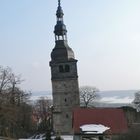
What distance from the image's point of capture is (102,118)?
135ft

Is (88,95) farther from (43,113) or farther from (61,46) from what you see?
(61,46)

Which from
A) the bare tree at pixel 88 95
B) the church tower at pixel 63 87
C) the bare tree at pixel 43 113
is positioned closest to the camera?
the church tower at pixel 63 87

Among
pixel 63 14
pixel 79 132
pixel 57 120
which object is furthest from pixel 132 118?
pixel 63 14

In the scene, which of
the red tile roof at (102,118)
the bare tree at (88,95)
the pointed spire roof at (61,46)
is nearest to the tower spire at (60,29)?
the pointed spire roof at (61,46)

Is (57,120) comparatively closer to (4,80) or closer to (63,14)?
(4,80)

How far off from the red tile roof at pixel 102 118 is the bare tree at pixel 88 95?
104 feet

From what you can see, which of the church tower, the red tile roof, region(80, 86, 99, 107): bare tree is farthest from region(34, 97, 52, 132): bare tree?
the red tile roof

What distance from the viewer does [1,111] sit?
4238 centimetres

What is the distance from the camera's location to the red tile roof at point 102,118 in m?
40.2

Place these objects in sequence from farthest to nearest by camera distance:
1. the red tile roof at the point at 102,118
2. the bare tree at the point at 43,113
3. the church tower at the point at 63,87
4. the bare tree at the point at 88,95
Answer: the bare tree at the point at 88,95, the bare tree at the point at 43,113, the church tower at the point at 63,87, the red tile roof at the point at 102,118

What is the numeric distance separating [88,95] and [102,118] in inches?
1463

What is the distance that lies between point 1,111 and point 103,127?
1036 cm

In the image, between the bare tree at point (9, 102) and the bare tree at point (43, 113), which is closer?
the bare tree at point (9, 102)

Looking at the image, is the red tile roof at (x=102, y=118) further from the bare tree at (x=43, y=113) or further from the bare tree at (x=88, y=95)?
the bare tree at (x=88, y=95)
